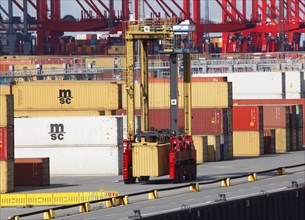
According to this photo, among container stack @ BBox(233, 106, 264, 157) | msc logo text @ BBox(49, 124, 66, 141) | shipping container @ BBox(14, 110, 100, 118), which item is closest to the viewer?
msc logo text @ BBox(49, 124, 66, 141)

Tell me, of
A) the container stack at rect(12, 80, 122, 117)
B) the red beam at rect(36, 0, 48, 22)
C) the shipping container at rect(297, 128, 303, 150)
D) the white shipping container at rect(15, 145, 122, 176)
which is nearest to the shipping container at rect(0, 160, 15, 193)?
the white shipping container at rect(15, 145, 122, 176)

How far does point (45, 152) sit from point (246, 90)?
41.8 meters

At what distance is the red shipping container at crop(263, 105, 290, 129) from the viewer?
81.4 metres

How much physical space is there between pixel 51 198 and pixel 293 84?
178 feet

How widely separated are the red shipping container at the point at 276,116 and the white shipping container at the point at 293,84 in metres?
17.8

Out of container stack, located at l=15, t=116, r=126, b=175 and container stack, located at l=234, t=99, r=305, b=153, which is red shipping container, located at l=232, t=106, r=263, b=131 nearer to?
container stack, located at l=234, t=99, r=305, b=153

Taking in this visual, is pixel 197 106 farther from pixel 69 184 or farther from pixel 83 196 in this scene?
pixel 83 196

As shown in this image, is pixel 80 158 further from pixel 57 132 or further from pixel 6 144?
pixel 6 144

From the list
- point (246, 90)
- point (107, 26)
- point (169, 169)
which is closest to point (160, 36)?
point (169, 169)

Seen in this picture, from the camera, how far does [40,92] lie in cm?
7312

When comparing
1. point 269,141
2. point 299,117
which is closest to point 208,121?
point 269,141

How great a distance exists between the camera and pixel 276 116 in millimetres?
82438

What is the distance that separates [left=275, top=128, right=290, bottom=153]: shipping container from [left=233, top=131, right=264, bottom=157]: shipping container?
145 inches

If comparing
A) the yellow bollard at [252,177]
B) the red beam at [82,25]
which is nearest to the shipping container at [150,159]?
the yellow bollard at [252,177]
